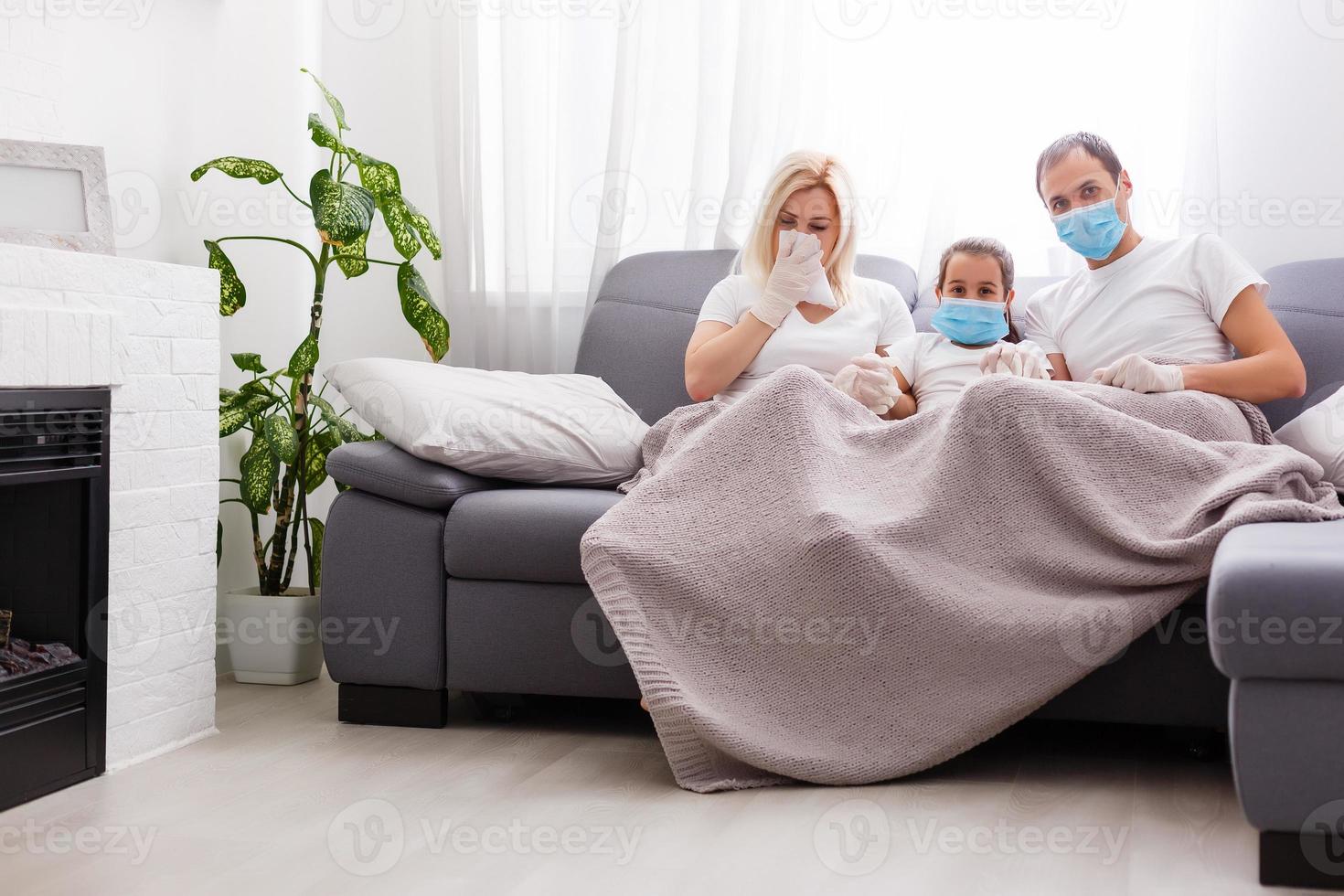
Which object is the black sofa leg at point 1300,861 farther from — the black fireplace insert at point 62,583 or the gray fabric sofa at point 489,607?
the black fireplace insert at point 62,583

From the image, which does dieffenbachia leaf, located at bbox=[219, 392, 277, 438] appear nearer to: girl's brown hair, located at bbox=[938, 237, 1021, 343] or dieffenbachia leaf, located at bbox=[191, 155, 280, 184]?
dieffenbachia leaf, located at bbox=[191, 155, 280, 184]

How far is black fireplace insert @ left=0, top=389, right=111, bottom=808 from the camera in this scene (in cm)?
164

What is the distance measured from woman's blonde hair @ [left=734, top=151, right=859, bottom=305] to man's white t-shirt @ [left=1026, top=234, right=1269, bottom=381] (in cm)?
42

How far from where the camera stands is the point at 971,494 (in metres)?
1.67

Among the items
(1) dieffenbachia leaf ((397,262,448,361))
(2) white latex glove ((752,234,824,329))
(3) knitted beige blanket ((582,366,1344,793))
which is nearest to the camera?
(3) knitted beige blanket ((582,366,1344,793))

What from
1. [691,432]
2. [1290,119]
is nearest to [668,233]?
[691,432]

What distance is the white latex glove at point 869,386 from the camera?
6.94 ft

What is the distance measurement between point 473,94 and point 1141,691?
6.81 feet

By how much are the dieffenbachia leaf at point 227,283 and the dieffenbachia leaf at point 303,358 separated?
16 cm

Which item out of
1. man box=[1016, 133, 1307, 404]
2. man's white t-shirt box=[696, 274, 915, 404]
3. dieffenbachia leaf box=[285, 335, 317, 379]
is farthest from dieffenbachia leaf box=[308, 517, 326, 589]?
man box=[1016, 133, 1307, 404]

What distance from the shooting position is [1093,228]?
2.16 meters

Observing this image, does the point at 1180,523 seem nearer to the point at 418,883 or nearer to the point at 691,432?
the point at 691,432

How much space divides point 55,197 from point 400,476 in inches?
26.8

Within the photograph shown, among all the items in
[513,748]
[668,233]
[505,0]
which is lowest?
[513,748]
